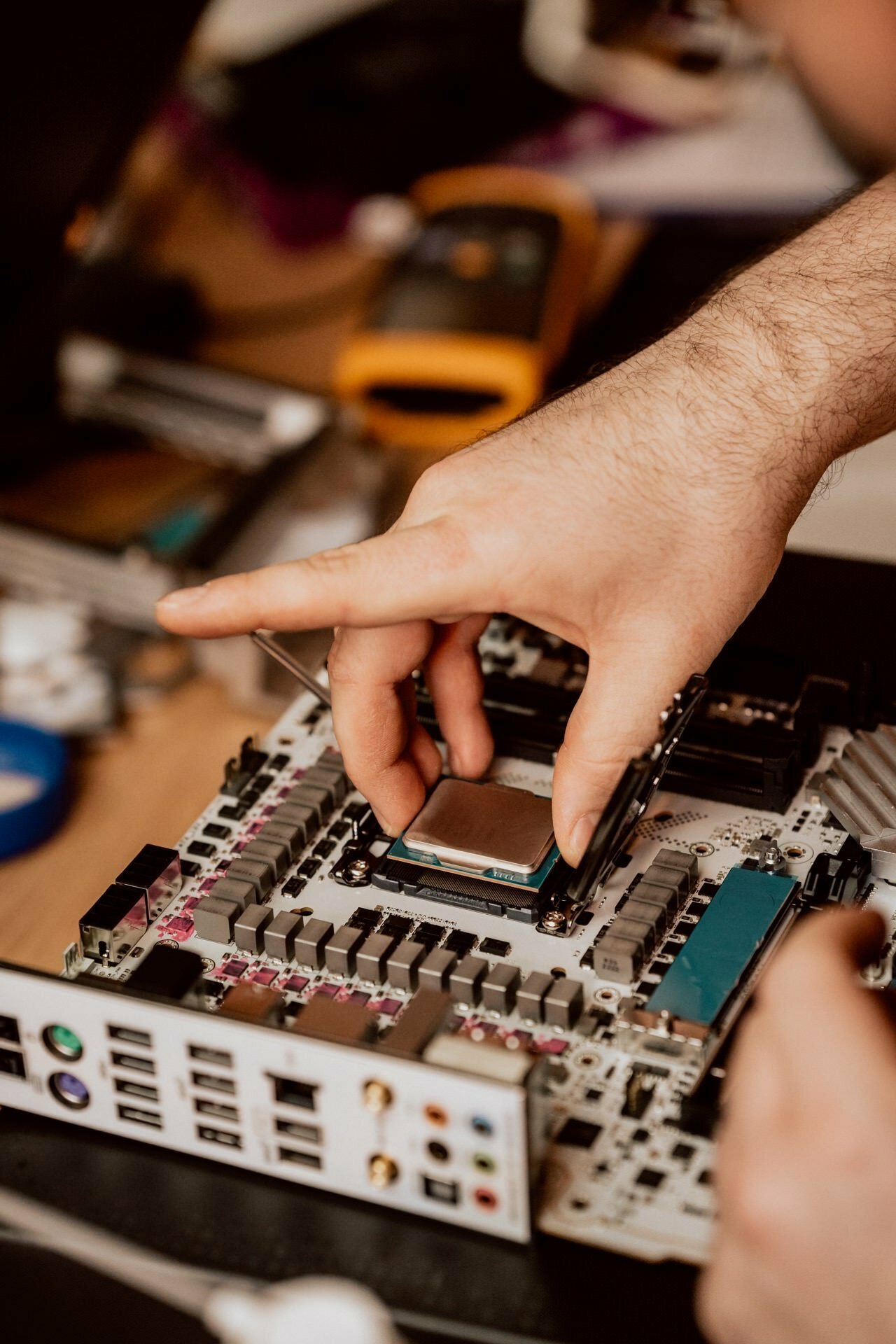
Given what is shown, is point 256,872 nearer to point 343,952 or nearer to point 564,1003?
point 343,952

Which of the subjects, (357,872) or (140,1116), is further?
(357,872)

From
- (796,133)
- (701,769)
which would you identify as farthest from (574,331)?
(701,769)

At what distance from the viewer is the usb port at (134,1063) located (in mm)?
808

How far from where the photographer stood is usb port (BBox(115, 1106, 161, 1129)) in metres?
0.83

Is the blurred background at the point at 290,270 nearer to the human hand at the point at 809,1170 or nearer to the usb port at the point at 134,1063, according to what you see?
the usb port at the point at 134,1063

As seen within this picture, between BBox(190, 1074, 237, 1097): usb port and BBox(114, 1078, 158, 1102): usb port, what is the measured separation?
3 centimetres

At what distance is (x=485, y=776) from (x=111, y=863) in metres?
0.56

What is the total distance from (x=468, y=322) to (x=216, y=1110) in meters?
1.44

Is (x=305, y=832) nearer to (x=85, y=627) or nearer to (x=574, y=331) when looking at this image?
(x=85, y=627)

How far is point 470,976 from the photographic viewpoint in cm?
85

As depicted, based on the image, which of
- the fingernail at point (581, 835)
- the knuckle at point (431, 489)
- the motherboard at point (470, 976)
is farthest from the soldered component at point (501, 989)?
the knuckle at point (431, 489)

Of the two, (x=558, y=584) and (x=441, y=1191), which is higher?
(x=558, y=584)

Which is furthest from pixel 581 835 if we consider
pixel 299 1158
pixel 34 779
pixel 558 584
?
pixel 34 779

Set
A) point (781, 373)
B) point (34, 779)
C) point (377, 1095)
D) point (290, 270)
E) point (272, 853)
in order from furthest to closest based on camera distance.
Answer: point (290, 270) < point (34, 779) < point (781, 373) < point (272, 853) < point (377, 1095)
